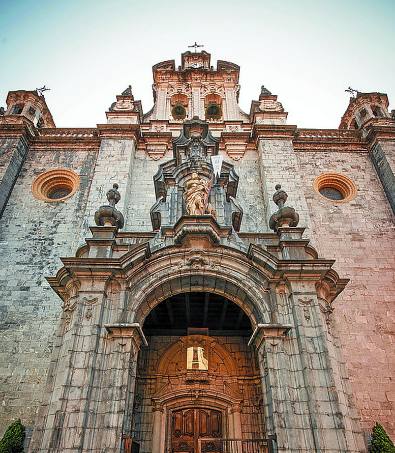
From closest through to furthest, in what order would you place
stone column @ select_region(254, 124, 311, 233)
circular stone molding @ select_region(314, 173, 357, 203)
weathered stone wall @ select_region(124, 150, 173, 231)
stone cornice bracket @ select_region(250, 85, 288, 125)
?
weathered stone wall @ select_region(124, 150, 173, 231)
stone column @ select_region(254, 124, 311, 233)
circular stone molding @ select_region(314, 173, 357, 203)
stone cornice bracket @ select_region(250, 85, 288, 125)

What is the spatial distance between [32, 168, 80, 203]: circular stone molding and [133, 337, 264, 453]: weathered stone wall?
25.8 feet

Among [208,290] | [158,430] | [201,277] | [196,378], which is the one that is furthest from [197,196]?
[158,430]

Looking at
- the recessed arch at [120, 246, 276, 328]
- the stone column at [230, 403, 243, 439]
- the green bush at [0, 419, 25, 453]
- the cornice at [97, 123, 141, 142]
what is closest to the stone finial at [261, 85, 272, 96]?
the cornice at [97, 123, 141, 142]

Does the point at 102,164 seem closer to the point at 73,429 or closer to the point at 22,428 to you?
the point at 22,428

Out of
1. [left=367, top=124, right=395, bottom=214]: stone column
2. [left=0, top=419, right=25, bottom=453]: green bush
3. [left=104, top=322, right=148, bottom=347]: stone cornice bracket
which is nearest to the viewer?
[left=104, top=322, right=148, bottom=347]: stone cornice bracket

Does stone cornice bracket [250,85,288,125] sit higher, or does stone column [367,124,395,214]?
stone cornice bracket [250,85,288,125]

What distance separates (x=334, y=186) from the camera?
54.4 feet

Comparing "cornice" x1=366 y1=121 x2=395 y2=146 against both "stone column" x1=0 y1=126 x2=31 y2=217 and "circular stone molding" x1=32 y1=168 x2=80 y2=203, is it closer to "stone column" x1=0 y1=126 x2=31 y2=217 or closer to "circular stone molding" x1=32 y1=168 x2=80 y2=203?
"circular stone molding" x1=32 y1=168 x2=80 y2=203

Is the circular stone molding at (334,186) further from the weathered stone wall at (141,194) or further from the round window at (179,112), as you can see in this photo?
the round window at (179,112)

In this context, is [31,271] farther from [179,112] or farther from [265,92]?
[265,92]

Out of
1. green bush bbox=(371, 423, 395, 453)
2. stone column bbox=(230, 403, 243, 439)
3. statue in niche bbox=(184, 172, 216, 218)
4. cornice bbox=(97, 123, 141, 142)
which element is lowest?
green bush bbox=(371, 423, 395, 453)

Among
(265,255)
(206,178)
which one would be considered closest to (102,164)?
(206,178)

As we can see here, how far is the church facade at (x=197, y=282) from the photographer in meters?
7.93

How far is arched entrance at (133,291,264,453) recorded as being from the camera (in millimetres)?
10234
